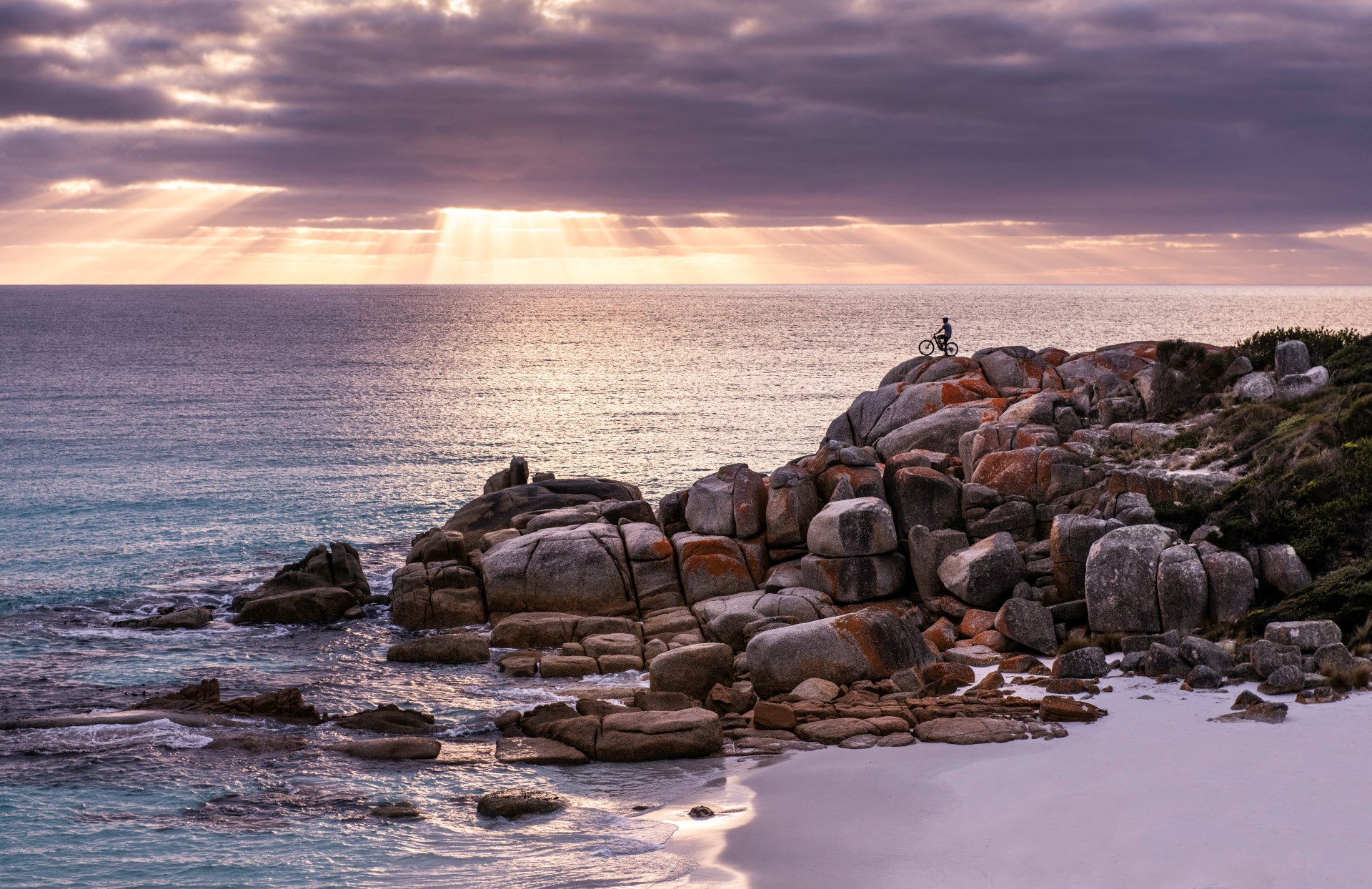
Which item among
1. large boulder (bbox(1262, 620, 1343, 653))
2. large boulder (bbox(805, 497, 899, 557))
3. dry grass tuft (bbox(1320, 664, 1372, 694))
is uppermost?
large boulder (bbox(805, 497, 899, 557))

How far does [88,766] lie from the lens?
64.9 ft

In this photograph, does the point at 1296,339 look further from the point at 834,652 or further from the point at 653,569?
the point at 653,569

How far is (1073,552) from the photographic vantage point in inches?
989

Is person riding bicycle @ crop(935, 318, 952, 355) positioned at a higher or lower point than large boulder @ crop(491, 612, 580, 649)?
higher

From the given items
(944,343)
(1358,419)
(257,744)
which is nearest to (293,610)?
(257,744)

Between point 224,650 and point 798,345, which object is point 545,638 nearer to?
point 224,650

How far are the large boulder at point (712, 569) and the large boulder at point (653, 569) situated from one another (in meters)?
0.28

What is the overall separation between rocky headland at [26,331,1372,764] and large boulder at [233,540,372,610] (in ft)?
0.37

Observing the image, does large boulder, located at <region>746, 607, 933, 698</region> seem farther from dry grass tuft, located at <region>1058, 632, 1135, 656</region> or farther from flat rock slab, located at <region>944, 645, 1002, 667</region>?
dry grass tuft, located at <region>1058, 632, 1135, 656</region>

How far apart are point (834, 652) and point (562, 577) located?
1043 centimetres

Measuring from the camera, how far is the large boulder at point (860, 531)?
2853 centimetres

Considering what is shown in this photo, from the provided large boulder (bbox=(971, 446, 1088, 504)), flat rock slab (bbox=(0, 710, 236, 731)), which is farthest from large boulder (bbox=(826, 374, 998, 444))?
flat rock slab (bbox=(0, 710, 236, 731))

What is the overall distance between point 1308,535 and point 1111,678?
22.3 feet

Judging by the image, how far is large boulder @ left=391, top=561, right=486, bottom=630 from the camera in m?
30.5
